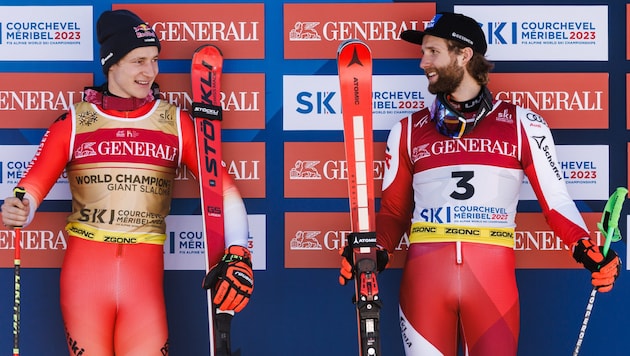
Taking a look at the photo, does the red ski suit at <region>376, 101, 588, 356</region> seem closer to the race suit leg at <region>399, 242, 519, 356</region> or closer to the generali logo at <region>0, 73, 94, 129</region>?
the race suit leg at <region>399, 242, 519, 356</region>

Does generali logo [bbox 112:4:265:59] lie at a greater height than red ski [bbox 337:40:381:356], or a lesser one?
greater

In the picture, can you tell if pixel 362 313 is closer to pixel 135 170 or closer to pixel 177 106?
pixel 135 170

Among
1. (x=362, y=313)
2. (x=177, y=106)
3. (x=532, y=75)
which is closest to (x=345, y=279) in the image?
(x=362, y=313)

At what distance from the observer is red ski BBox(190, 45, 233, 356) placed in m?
3.02

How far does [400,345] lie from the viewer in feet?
11.9

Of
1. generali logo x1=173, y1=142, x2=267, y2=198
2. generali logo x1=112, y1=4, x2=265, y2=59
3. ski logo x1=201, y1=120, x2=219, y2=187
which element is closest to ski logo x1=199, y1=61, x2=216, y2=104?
ski logo x1=201, y1=120, x2=219, y2=187

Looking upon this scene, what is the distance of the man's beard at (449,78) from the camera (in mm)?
3117

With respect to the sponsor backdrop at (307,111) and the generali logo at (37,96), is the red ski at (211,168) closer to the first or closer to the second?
the sponsor backdrop at (307,111)

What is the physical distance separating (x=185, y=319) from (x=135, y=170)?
0.90 metres

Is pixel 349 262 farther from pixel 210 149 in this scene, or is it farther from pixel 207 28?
pixel 207 28

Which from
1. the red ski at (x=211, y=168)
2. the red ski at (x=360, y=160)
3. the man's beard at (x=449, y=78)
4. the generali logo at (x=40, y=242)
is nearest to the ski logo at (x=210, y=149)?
the red ski at (x=211, y=168)

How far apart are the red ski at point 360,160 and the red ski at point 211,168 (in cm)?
58

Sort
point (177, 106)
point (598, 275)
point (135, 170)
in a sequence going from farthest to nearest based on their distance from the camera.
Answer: point (177, 106) < point (135, 170) < point (598, 275)

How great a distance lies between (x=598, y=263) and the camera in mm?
2857
